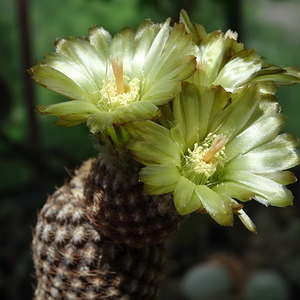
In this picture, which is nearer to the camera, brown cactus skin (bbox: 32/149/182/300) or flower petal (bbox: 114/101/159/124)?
flower petal (bbox: 114/101/159/124)

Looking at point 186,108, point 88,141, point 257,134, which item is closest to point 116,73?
point 186,108

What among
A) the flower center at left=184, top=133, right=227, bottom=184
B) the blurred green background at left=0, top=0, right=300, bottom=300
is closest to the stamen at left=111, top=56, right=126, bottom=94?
the flower center at left=184, top=133, right=227, bottom=184

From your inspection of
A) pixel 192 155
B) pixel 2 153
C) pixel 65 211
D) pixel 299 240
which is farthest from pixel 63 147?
pixel 192 155

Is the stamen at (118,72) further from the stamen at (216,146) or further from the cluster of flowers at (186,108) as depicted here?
the stamen at (216,146)

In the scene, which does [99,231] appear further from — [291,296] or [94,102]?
[291,296]

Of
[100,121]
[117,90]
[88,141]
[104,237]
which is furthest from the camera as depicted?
[88,141]

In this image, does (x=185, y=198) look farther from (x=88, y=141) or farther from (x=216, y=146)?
(x=88, y=141)

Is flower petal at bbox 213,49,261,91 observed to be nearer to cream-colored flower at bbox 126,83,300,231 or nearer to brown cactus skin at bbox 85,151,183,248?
cream-colored flower at bbox 126,83,300,231

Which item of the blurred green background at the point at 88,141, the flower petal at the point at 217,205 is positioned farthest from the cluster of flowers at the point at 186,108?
the blurred green background at the point at 88,141
